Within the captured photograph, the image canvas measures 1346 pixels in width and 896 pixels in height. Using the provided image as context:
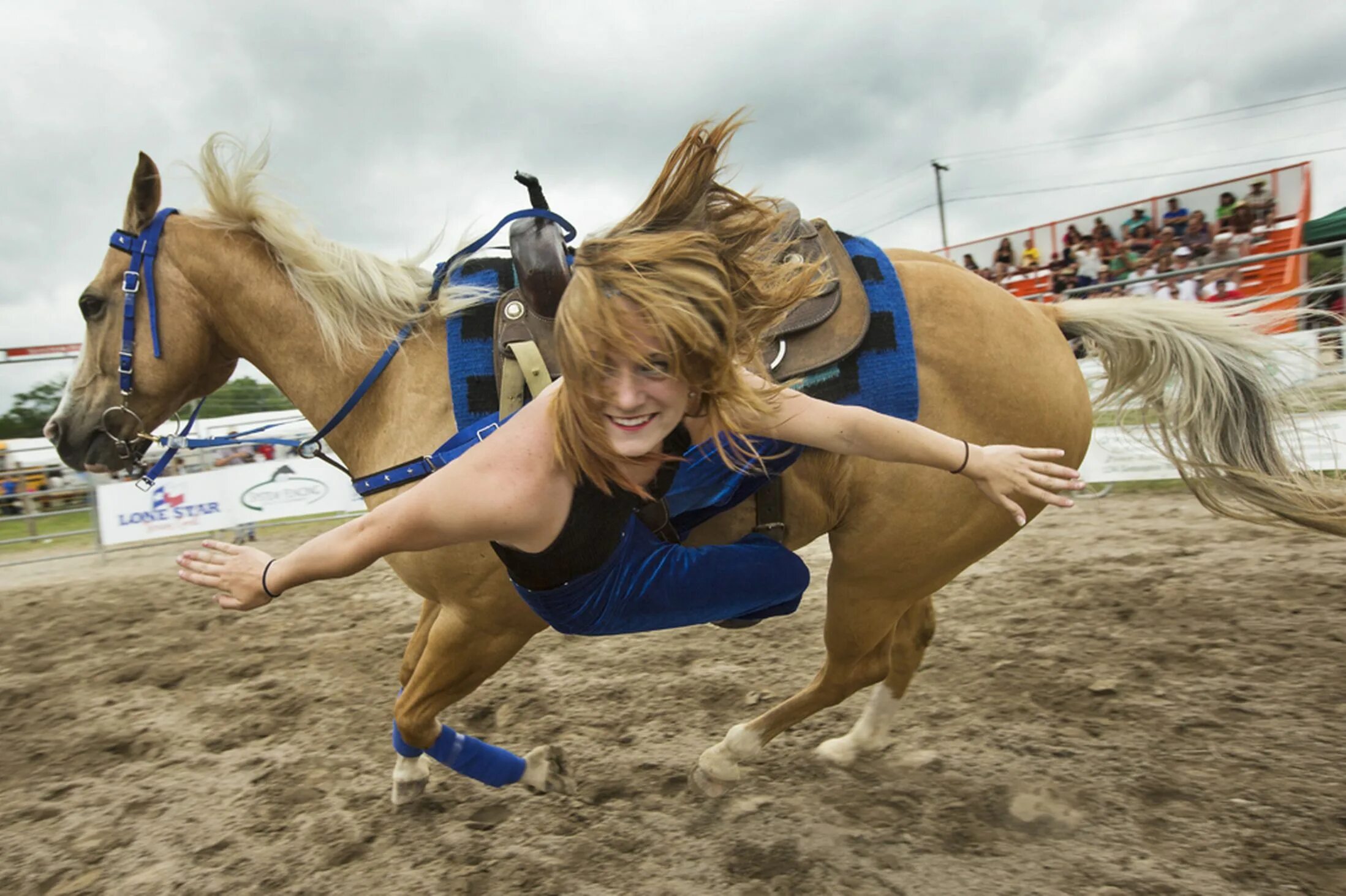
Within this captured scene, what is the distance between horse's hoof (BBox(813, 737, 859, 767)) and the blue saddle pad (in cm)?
141

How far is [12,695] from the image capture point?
4289 mm

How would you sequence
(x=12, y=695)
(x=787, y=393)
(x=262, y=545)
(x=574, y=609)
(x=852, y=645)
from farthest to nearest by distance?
1. (x=262, y=545)
2. (x=12, y=695)
3. (x=852, y=645)
4. (x=574, y=609)
5. (x=787, y=393)

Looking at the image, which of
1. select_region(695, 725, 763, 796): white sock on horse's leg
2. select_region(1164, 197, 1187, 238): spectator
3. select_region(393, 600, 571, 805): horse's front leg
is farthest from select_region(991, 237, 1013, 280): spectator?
A: select_region(393, 600, 571, 805): horse's front leg

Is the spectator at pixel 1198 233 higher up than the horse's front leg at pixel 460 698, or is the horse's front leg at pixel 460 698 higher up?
the spectator at pixel 1198 233

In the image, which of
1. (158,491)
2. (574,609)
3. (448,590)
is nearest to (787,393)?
(574,609)

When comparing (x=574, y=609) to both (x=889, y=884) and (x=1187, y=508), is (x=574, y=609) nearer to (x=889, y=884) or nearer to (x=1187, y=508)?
(x=889, y=884)

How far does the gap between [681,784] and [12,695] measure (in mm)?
3694

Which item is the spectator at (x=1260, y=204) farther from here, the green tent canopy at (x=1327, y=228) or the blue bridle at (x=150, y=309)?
the blue bridle at (x=150, y=309)

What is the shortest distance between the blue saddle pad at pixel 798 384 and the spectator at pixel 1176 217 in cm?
1236

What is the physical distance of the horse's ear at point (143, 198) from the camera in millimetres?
2779

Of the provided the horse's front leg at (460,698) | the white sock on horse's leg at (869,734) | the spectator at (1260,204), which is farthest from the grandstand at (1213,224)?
the horse's front leg at (460,698)

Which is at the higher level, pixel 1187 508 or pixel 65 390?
pixel 65 390

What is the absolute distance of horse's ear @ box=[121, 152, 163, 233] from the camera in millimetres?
2779

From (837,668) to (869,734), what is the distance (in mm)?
495
